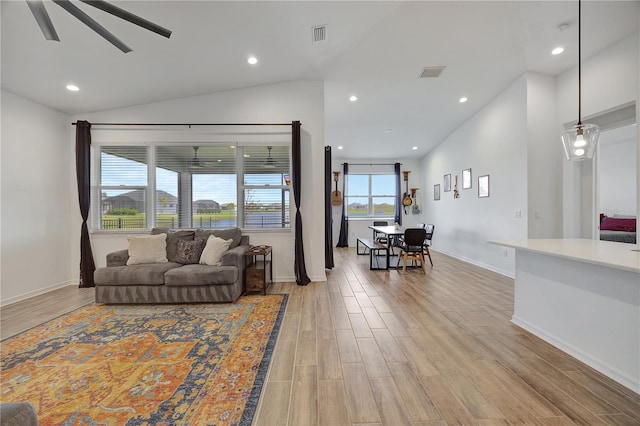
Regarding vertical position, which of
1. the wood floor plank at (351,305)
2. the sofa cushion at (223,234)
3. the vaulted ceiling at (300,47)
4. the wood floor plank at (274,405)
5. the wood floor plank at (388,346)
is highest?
the vaulted ceiling at (300,47)

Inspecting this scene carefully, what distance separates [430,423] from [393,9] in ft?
12.5

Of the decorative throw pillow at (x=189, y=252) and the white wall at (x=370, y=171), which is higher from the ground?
the white wall at (x=370, y=171)

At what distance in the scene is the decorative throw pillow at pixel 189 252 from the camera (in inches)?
142

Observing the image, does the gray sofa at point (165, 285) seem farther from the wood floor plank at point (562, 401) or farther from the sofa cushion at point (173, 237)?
the wood floor plank at point (562, 401)

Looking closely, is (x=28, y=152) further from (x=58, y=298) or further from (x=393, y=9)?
(x=393, y=9)

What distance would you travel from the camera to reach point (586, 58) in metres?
3.59

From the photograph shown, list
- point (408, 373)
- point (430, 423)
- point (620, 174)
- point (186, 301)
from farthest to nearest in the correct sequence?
point (620, 174), point (186, 301), point (408, 373), point (430, 423)

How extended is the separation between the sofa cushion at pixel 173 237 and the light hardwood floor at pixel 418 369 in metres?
1.23

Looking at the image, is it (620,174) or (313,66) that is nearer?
(313,66)

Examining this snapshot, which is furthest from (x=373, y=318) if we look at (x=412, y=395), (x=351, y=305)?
(x=412, y=395)

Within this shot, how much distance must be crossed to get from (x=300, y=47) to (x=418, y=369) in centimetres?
377

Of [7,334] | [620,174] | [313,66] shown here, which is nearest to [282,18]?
[313,66]

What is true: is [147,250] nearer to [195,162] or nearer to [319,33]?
[195,162]

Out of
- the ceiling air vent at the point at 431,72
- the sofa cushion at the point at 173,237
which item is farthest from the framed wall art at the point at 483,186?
the sofa cushion at the point at 173,237
